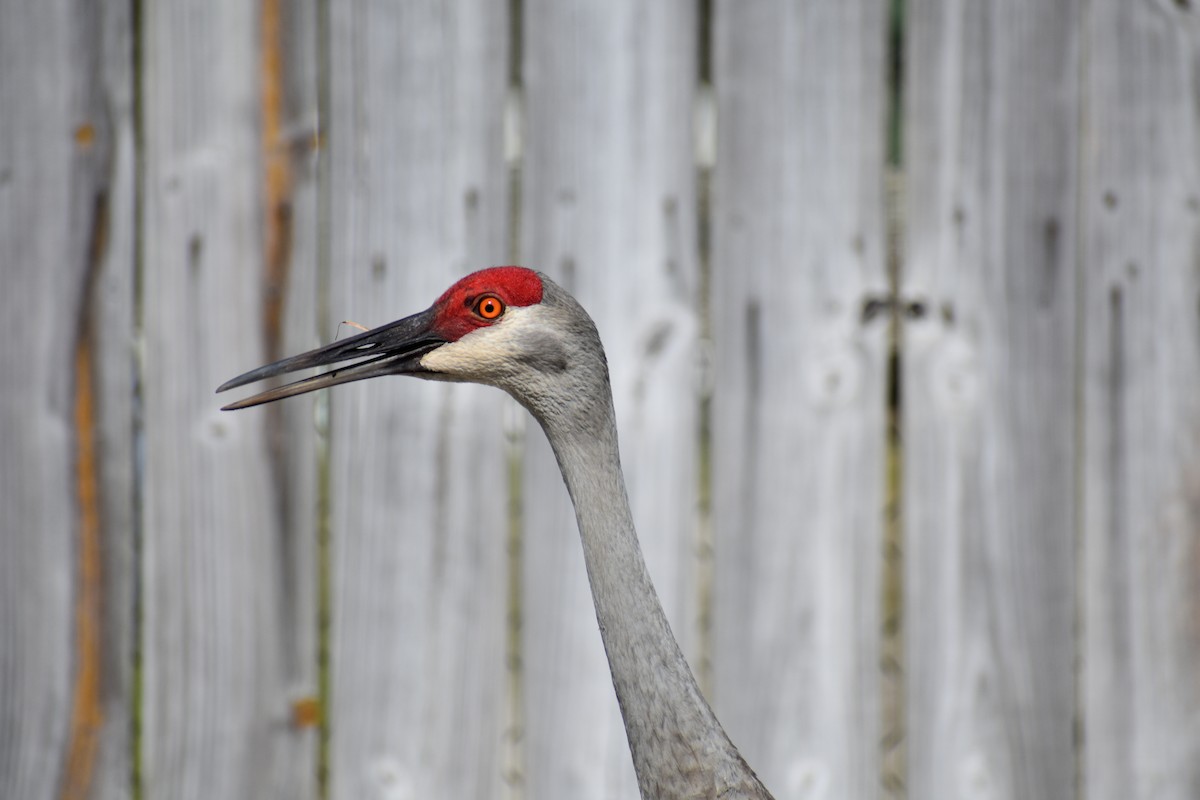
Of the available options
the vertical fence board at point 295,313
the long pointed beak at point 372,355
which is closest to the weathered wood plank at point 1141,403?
the long pointed beak at point 372,355

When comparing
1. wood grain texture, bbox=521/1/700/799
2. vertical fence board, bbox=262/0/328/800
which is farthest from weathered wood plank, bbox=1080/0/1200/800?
vertical fence board, bbox=262/0/328/800

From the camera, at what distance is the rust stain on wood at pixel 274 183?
1.83 meters

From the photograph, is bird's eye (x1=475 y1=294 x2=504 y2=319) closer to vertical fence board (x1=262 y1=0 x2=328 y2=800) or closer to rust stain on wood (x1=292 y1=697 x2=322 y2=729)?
vertical fence board (x1=262 y1=0 x2=328 y2=800)

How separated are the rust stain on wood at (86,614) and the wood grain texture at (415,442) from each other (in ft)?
1.27

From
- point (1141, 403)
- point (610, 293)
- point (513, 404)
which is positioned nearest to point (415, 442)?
point (513, 404)

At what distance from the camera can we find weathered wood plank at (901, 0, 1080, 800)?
1850 millimetres

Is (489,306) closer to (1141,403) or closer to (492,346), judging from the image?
(492,346)

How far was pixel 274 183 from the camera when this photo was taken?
1833 millimetres

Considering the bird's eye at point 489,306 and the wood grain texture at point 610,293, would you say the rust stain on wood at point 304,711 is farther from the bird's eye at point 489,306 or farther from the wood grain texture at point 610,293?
the bird's eye at point 489,306

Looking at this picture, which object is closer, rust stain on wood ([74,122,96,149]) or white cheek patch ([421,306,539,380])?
white cheek patch ([421,306,539,380])

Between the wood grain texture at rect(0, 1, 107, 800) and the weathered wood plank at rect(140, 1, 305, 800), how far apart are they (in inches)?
4.4

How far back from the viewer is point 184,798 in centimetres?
186

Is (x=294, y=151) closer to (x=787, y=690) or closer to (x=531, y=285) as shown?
(x=531, y=285)

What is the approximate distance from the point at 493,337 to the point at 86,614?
36.3 inches
